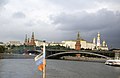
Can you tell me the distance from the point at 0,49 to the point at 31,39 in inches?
1619

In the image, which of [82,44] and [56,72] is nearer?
[56,72]

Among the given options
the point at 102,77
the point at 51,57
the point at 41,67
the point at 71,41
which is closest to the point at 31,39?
the point at 71,41

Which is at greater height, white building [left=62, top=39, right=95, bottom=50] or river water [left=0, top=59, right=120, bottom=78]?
white building [left=62, top=39, right=95, bottom=50]

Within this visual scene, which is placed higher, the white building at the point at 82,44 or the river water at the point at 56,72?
the white building at the point at 82,44

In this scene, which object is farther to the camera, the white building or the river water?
the white building

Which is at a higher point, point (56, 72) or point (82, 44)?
point (82, 44)

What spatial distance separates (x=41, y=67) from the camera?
391 inches

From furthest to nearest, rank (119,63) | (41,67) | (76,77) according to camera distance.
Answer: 1. (119,63)
2. (76,77)
3. (41,67)

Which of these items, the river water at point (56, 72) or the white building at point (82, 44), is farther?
the white building at point (82, 44)

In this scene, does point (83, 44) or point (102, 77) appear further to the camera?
point (83, 44)

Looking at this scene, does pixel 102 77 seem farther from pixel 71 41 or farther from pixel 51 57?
pixel 71 41

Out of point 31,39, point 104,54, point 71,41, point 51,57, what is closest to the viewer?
point 104,54

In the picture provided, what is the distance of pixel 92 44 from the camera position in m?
155

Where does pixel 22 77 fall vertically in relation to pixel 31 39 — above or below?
below
